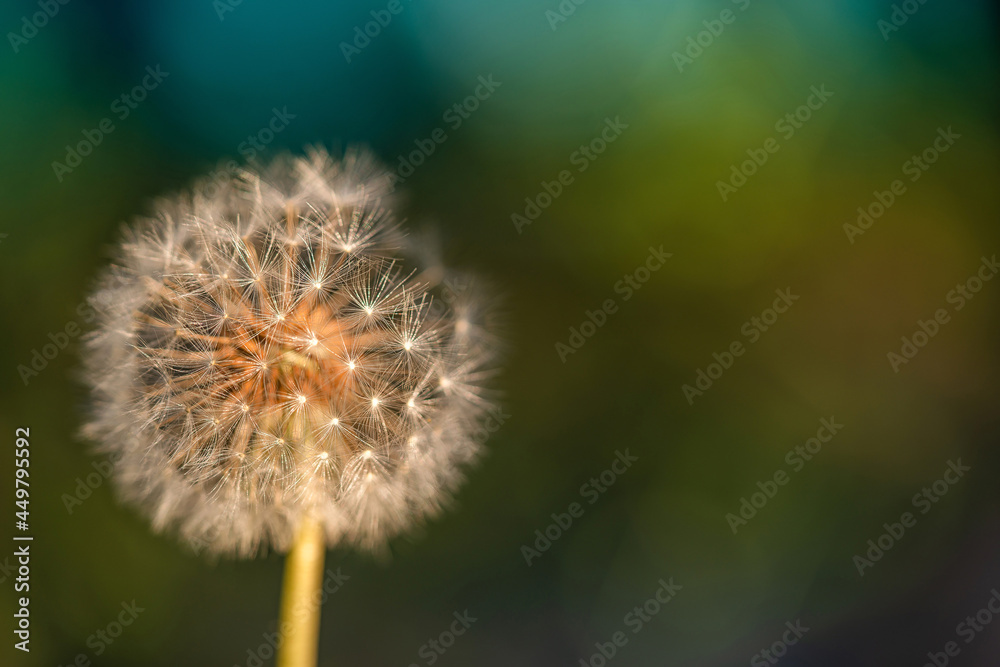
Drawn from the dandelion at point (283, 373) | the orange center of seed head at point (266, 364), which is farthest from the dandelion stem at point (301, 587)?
the orange center of seed head at point (266, 364)

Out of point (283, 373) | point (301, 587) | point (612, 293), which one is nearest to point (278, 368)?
point (283, 373)

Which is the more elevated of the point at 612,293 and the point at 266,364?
the point at 612,293

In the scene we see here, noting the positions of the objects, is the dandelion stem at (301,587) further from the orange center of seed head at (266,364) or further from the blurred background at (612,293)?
the blurred background at (612,293)

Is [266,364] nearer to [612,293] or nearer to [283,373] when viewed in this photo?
[283,373]

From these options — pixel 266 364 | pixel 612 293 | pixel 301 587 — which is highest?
pixel 612 293

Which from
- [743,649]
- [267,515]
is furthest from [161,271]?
[743,649]

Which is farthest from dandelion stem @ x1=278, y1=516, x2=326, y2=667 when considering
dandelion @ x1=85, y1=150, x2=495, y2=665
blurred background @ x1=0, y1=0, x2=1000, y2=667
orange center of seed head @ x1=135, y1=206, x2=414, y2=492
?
blurred background @ x1=0, y1=0, x2=1000, y2=667

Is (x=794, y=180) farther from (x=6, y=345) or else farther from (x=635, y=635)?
(x=6, y=345)
